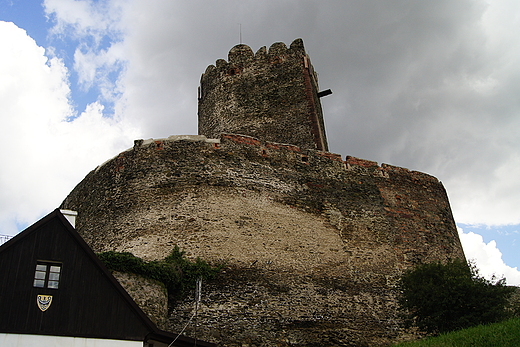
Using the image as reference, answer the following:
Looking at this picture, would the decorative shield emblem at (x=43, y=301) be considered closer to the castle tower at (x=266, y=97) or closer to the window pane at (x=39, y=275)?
the window pane at (x=39, y=275)

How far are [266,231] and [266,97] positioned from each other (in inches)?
313

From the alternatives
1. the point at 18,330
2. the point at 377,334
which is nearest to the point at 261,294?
the point at 377,334

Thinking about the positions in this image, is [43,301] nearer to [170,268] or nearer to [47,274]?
[47,274]

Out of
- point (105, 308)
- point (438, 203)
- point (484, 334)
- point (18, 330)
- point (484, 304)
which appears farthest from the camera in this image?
point (438, 203)

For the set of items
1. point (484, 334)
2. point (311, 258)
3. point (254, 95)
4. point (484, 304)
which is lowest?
point (484, 334)

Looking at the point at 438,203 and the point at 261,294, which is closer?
the point at 261,294

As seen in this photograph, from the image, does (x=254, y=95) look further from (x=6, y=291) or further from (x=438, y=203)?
(x=6, y=291)

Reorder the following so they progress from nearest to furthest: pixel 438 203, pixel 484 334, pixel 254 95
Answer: pixel 484 334 → pixel 438 203 → pixel 254 95

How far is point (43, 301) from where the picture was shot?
37.6 feet

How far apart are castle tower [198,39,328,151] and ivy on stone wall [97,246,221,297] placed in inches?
314

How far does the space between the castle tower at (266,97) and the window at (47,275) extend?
476 inches

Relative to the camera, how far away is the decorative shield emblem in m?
11.4

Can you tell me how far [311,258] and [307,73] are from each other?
9.29m

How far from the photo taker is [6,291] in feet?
37.3
